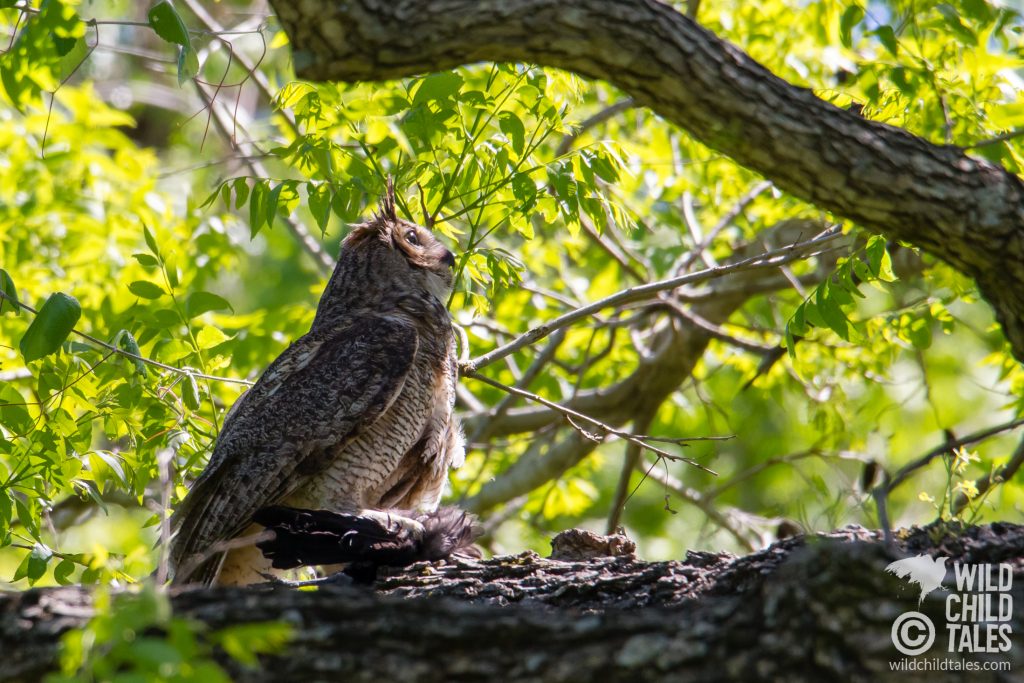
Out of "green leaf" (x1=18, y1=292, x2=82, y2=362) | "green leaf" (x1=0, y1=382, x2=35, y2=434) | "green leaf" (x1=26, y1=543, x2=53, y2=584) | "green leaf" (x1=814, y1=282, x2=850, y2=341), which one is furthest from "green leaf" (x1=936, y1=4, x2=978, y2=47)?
"green leaf" (x1=26, y1=543, x2=53, y2=584)

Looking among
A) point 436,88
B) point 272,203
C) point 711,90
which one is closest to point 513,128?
point 436,88

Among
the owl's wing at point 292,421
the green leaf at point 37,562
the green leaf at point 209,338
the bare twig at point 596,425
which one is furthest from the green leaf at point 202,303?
the green leaf at point 37,562

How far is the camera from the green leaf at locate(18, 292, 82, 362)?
3.36m

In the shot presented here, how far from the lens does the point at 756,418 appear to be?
32.7 ft

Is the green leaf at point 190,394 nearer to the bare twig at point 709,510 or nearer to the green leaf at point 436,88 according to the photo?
the green leaf at point 436,88

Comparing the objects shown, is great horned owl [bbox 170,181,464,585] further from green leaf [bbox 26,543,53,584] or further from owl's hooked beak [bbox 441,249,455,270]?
green leaf [bbox 26,543,53,584]

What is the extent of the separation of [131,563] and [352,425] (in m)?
1.00

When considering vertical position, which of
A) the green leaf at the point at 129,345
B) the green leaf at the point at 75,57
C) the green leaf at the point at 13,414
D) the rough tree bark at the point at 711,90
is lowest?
the green leaf at the point at 13,414

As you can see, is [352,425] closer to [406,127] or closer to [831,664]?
[406,127]

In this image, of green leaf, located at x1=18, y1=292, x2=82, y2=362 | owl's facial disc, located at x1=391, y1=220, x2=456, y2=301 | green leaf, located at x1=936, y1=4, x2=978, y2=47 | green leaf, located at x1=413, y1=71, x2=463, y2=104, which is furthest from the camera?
owl's facial disc, located at x1=391, y1=220, x2=456, y2=301

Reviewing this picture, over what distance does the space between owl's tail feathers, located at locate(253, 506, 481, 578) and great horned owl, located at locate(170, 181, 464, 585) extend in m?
0.09

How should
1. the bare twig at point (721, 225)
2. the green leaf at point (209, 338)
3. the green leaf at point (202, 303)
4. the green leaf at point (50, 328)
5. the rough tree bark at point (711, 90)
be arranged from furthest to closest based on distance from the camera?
the bare twig at point (721, 225)
the green leaf at point (209, 338)
the green leaf at point (202, 303)
the green leaf at point (50, 328)
the rough tree bark at point (711, 90)

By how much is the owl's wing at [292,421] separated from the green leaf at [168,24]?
5.02ft

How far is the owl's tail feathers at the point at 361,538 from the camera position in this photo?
3.81 meters
